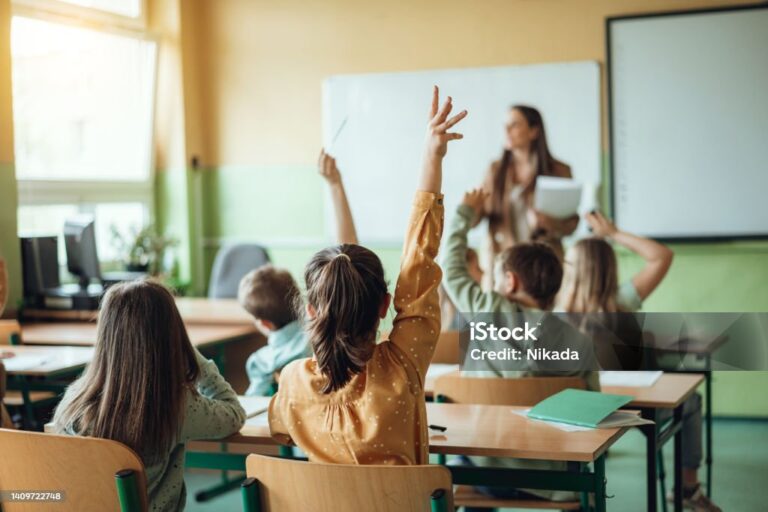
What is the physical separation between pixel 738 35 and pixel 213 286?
10.1 feet

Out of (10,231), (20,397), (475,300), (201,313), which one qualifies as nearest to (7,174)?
(10,231)

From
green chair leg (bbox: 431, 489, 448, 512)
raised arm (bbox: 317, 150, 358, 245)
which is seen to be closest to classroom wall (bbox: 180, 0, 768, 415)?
raised arm (bbox: 317, 150, 358, 245)

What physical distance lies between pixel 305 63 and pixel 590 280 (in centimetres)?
314

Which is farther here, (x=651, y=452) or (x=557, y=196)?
(x=557, y=196)

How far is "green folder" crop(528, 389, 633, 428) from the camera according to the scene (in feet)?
6.74

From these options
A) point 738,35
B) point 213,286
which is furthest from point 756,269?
point 213,286

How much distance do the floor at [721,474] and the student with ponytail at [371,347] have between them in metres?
1.49

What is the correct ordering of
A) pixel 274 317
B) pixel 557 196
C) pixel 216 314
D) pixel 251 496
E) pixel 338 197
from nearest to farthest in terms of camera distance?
pixel 251 496 → pixel 338 197 → pixel 274 317 → pixel 216 314 → pixel 557 196

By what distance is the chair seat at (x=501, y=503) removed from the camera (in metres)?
2.40

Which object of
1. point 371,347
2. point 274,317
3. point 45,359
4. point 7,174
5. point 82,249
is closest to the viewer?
point 371,347

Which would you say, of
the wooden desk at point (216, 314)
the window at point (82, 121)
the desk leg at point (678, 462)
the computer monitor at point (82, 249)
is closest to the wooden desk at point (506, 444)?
the desk leg at point (678, 462)

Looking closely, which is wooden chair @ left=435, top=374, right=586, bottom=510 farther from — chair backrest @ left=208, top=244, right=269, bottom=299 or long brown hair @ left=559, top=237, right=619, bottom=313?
chair backrest @ left=208, top=244, right=269, bottom=299

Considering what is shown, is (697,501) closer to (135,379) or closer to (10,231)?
(135,379)

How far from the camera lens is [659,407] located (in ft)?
7.98
